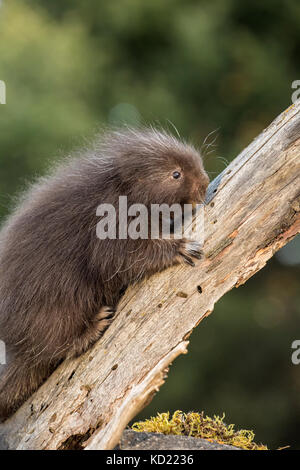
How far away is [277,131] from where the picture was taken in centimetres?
407

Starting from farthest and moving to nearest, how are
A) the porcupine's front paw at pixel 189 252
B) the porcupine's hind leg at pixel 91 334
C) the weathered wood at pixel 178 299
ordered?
Result: the porcupine's hind leg at pixel 91 334 < the porcupine's front paw at pixel 189 252 < the weathered wood at pixel 178 299

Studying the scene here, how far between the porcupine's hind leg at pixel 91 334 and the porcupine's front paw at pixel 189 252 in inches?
27.7

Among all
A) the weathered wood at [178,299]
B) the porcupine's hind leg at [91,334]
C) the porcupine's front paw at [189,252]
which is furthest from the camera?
the porcupine's hind leg at [91,334]

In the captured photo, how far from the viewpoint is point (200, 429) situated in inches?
160

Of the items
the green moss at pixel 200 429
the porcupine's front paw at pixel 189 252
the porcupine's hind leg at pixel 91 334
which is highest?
the porcupine's front paw at pixel 189 252

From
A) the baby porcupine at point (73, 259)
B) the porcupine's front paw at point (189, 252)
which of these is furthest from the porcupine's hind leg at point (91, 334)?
the porcupine's front paw at point (189, 252)

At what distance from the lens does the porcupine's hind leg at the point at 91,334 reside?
13.4ft

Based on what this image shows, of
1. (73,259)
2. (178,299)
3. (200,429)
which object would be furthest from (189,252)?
(200,429)

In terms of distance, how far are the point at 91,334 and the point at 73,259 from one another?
571 millimetres

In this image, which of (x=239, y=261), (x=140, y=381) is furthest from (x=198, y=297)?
(x=140, y=381)

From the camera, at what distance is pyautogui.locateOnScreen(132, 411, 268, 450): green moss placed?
399 centimetres

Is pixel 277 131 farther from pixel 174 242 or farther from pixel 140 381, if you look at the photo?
pixel 140 381

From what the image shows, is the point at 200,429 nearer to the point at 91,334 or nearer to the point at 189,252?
the point at 91,334

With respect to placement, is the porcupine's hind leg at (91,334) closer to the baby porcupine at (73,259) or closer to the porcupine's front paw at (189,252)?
the baby porcupine at (73,259)
